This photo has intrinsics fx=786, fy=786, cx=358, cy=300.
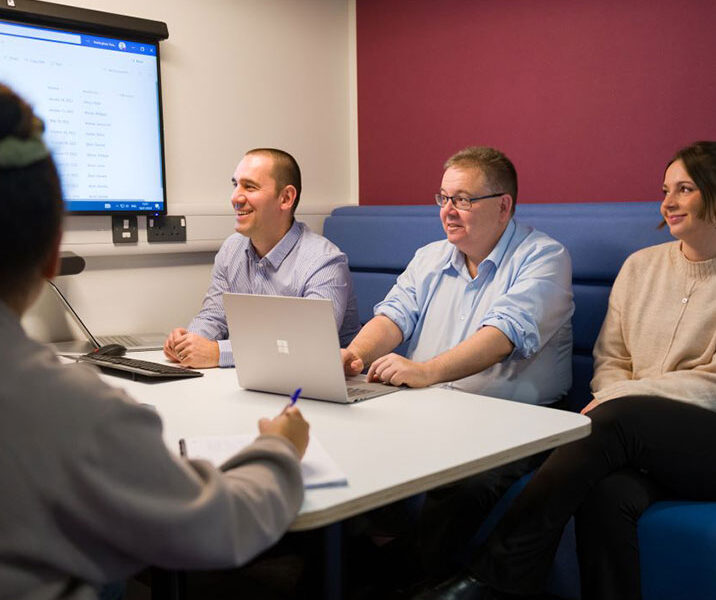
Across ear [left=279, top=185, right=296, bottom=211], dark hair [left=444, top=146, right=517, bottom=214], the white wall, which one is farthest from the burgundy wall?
ear [left=279, top=185, right=296, bottom=211]

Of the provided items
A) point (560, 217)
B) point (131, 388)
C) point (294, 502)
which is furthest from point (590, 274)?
point (294, 502)

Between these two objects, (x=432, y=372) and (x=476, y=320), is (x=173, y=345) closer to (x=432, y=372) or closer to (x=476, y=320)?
(x=432, y=372)

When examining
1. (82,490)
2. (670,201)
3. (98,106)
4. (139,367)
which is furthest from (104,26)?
(82,490)

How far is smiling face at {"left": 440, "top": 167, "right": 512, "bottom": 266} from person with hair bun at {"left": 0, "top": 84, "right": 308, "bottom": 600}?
1.54 metres

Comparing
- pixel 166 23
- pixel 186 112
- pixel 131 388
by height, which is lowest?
pixel 131 388

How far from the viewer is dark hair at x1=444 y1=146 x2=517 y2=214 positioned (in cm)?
235

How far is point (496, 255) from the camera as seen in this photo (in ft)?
7.52

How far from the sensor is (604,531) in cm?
171

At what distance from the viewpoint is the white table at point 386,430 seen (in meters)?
1.17

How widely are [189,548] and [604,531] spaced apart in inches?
44.4

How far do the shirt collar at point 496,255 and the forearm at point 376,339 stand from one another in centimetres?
26

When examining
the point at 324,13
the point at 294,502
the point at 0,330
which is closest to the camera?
the point at 0,330

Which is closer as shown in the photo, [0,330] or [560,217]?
[0,330]

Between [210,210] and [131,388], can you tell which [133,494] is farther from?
[210,210]
